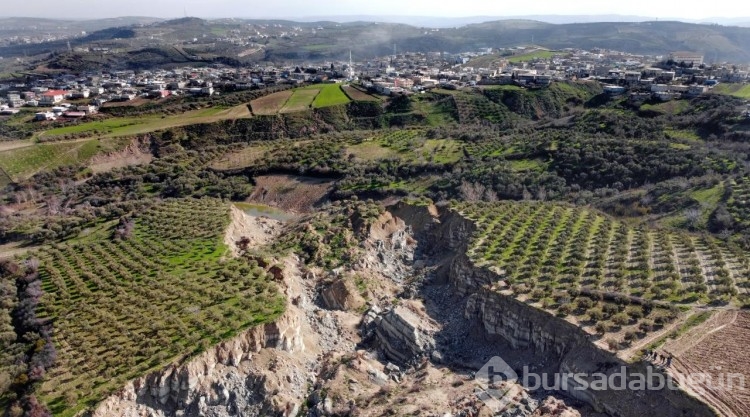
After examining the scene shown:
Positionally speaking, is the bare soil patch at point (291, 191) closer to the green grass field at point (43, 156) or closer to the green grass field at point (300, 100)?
the green grass field at point (43, 156)

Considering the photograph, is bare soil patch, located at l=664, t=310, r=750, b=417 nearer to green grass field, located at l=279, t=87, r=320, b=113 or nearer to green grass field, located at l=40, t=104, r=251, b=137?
green grass field, located at l=279, t=87, r=320, b=113

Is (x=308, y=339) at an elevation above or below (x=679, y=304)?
below

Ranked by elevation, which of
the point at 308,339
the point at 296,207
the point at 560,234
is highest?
the point at 560,234

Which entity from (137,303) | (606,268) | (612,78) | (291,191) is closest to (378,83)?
(612,78)

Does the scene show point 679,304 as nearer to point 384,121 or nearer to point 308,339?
point 308,339

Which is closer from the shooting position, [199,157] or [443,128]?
[199,157]

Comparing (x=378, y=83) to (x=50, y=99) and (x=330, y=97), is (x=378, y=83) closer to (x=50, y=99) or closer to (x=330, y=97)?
(x=330, y=97)

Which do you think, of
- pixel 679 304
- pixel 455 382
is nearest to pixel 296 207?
pixel 455 382
